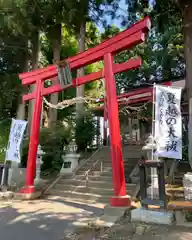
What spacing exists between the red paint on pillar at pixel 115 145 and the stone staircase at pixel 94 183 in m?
1.27

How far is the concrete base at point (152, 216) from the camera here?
537cm

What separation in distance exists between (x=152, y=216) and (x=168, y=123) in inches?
94.3

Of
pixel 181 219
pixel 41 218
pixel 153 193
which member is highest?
pixel 153 193

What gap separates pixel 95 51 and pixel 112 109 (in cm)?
212

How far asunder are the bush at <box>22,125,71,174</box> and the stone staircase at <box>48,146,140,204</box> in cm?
153

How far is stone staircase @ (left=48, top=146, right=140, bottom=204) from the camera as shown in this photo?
335 inches

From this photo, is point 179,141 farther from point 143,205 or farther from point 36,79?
point 36,79

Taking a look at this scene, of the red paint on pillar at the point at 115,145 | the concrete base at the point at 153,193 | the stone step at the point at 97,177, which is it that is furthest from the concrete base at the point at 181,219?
the stone step at the point at 97,177

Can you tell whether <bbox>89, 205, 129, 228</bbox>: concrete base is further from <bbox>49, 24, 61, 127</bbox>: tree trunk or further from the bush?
<bbox>49, 24, 61, 127</bbox>: tree trunk

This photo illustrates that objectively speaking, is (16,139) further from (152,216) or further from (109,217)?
(152,216)

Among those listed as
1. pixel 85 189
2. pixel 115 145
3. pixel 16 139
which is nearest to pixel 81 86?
pixel 16 139

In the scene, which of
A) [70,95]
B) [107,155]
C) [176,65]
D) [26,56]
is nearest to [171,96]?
[107,155]

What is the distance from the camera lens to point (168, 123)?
664cm

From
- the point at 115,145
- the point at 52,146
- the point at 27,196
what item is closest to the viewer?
the point at 115,145
